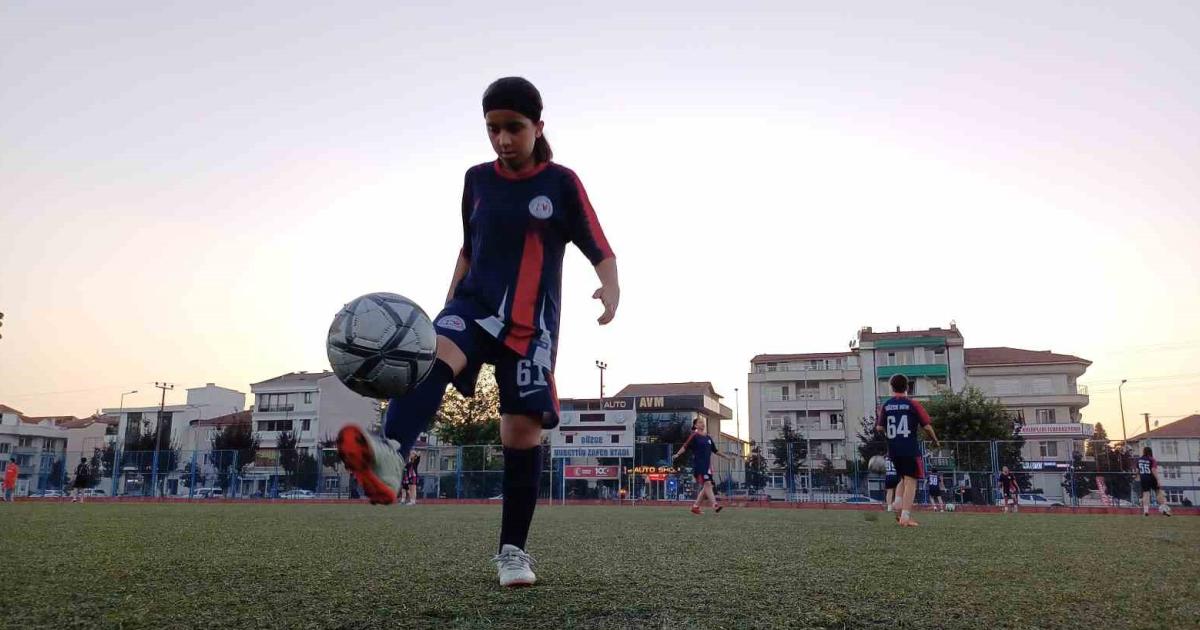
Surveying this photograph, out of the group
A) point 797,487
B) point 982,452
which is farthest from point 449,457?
point 982,452

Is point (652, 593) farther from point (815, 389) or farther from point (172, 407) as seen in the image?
point (172, 407)

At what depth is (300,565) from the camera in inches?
170

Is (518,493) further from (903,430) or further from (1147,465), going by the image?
(1147,465)

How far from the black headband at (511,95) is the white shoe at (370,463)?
5.61 feet

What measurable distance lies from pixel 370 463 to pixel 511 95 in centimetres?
186

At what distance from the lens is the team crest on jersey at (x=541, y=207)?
3.69 metres

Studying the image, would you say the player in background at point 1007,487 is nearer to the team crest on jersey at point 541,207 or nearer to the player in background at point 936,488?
the player in background at point 936,488

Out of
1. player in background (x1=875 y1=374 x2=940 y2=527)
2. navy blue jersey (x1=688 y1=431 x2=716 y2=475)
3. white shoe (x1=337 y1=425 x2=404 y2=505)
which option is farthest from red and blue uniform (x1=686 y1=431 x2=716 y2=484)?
white shoe (x1=337 y1=425 x2=404 y2=505)

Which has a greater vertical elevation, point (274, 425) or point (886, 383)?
point (886, 383)

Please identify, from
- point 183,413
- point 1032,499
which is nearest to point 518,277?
point 1032,499

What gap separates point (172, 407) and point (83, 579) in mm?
89299

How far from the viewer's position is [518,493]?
373cm

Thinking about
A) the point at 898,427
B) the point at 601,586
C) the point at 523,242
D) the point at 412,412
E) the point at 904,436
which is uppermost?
the point at 523,242

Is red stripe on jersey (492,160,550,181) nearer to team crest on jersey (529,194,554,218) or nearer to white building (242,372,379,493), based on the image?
team crest on jersey (529,194,554,218)
